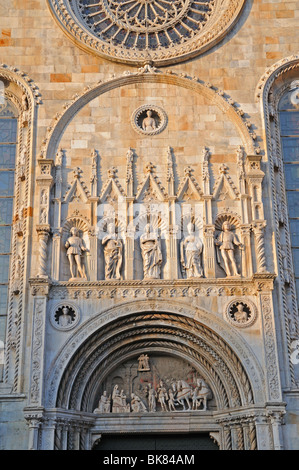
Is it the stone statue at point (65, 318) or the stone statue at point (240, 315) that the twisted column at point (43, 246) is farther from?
the stone statue at point (240, 315)

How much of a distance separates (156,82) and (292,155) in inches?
149

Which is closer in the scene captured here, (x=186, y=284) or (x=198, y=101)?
(x=186, y=284)

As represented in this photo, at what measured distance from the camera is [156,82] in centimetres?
1955

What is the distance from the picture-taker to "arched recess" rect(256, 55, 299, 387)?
17234 millimetres

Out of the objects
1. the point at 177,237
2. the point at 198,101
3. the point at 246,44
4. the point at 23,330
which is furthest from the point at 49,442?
the point at 246,44

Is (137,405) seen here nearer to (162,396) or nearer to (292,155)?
(162,396)

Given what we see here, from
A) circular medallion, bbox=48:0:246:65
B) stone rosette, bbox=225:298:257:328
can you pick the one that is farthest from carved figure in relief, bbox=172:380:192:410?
circular medallion, bbox=48:0:246:65

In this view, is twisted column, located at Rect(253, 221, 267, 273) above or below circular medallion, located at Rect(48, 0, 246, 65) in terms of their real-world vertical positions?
below

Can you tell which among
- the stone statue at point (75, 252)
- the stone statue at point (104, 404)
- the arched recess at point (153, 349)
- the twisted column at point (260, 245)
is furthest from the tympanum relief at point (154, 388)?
the twisted column at point (260, 245)

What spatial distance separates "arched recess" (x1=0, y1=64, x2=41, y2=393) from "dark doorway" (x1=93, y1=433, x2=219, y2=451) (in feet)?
7.60

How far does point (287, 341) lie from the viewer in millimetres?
17062

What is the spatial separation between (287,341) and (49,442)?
17.8 ft

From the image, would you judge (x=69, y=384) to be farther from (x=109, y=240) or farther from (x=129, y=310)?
(x=109, y=240)

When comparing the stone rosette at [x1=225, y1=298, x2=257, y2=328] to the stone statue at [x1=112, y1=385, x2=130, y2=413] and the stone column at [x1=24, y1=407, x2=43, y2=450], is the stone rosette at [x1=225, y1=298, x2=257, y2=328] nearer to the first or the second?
the stone statue at [x1=112, y1=385, x2=130, y2=413]
